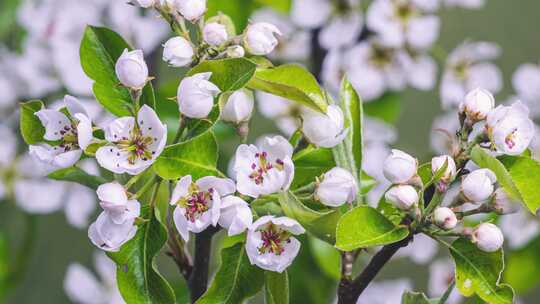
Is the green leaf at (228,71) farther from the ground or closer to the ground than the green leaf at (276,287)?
farther from the ground

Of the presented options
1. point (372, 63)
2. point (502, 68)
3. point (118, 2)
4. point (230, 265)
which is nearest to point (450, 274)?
point (372, 63)

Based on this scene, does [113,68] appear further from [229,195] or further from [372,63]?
[372,63]

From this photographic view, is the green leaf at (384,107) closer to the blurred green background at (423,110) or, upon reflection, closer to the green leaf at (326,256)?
the green leaf at (326,256)

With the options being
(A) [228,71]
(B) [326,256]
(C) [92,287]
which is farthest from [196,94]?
(C) [92,287]

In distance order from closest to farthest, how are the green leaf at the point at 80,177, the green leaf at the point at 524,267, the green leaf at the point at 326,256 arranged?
the green leaf at the point at 80,177 < the green leaf at the point at 326,256 < the green leaf at the point at 524,267

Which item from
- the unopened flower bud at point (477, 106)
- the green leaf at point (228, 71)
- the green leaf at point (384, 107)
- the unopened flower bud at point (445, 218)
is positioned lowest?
the green leaf at point (384, 107)

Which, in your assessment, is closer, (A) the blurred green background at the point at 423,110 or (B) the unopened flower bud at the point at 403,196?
(B) the unopened flower bud at the point at 403,196

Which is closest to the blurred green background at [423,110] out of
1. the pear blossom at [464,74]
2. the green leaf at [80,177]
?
the pear blossom at [464,74]
